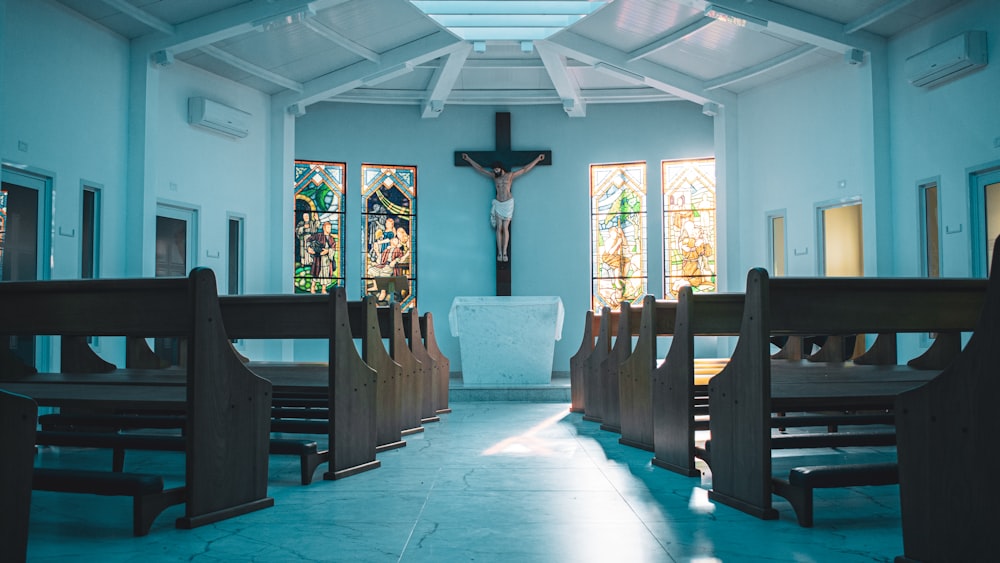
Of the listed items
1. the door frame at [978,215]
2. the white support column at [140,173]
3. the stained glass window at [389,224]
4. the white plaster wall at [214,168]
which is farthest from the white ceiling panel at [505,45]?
the door frame at [978,215]

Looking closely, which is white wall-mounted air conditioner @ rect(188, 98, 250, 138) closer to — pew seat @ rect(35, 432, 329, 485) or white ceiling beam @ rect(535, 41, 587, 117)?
white ceiling beam @ rect(535, 41, 587, 117)

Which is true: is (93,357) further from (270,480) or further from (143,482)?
(143,482)

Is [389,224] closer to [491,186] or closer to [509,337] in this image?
[491,186]

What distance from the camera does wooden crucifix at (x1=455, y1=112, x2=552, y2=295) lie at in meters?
9.13

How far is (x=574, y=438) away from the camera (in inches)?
169

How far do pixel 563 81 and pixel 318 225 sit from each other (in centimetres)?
327

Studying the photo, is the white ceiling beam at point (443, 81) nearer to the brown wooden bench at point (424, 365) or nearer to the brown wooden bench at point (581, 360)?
the brown wooden bench at point (581, 360)

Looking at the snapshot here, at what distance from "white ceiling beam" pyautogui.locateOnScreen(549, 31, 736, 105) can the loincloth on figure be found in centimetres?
193

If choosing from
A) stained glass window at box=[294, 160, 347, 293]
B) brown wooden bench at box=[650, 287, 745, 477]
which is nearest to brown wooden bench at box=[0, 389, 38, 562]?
brown wooden bench at box=[650, 287, 745, 477]

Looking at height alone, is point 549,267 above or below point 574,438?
above

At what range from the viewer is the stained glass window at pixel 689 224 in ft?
29.7

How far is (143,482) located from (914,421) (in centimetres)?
205

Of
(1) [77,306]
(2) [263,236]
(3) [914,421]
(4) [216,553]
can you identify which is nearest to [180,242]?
(2) [263,236]

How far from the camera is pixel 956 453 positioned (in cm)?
169
